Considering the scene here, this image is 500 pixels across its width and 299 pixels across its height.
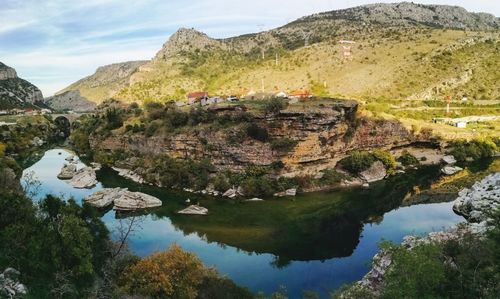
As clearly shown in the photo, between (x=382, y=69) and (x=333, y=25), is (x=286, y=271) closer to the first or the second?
(x=382, y=69)

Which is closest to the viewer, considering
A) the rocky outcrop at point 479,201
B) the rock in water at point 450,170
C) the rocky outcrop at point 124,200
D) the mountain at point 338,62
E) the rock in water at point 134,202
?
the rocky outcrop at point 479,201

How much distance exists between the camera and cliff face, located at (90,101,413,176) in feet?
191

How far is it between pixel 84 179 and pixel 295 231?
3738cm

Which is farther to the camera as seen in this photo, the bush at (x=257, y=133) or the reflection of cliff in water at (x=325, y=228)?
the bush at (x=257, y=133)

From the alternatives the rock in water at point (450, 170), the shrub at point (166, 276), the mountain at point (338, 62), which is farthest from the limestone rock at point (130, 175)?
the mountain at point (338, 62)

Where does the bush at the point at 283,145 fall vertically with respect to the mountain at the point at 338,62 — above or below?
below

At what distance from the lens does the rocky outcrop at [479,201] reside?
116 feet

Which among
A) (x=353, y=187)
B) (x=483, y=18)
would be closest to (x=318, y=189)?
(x=353, y=187)

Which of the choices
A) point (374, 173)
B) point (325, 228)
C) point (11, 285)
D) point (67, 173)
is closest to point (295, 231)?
point (325, 228)

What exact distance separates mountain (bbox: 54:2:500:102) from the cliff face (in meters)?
24.9

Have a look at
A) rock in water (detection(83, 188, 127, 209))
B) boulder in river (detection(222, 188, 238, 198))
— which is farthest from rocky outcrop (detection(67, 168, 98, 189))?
boulder in river (detection(222, 188, 238, 198))

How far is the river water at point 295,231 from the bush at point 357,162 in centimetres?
343

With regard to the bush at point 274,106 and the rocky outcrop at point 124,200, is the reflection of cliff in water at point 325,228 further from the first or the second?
the bush at point 274,106

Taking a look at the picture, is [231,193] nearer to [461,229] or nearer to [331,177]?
[331,177]
